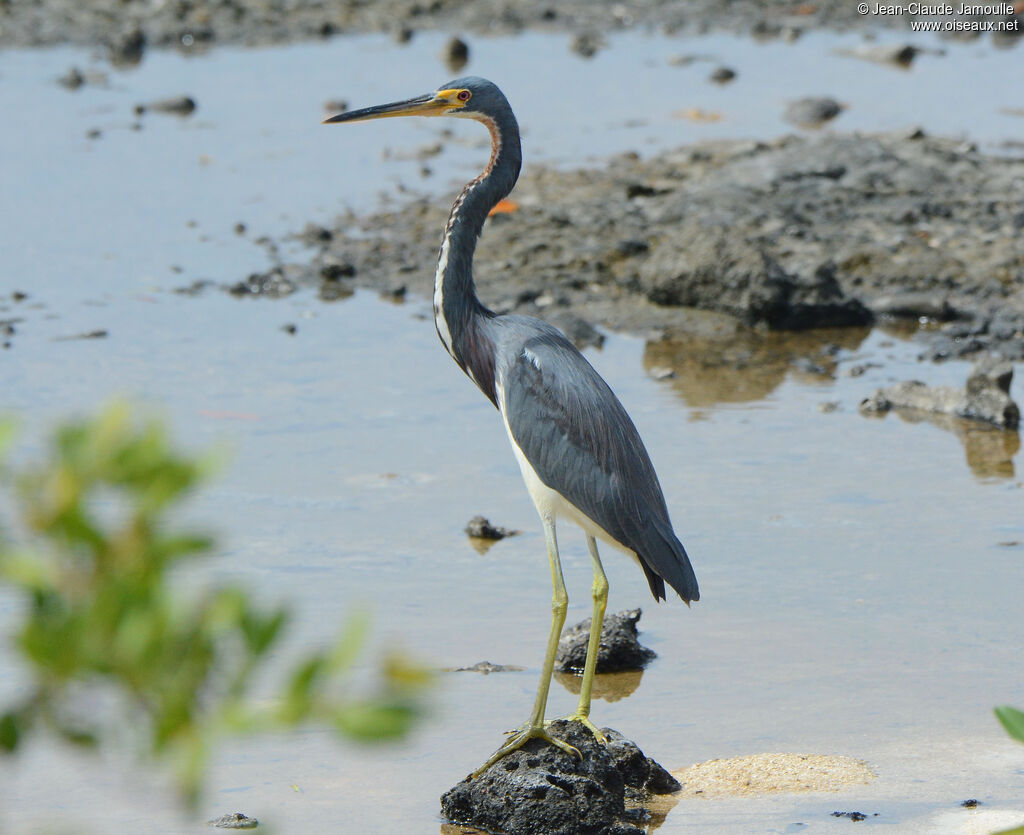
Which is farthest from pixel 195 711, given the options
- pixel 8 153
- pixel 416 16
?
pixel 416 16

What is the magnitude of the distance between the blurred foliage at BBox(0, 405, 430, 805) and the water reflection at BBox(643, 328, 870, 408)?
7615 millimetres

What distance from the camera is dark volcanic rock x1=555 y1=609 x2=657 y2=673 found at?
6102 mm

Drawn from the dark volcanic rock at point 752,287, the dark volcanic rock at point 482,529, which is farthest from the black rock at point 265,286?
the dark volcanic rock at point 482,529

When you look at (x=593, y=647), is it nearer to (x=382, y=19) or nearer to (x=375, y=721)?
(x=375, y=721)

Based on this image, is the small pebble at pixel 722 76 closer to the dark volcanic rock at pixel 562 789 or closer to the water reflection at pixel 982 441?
the water reflection at pixel 982 441

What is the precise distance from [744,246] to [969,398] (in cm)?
212

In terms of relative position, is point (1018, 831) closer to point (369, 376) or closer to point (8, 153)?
point (369, 376)

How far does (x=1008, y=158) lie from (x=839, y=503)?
619cm

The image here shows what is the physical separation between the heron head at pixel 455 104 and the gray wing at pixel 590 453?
1.19 meters

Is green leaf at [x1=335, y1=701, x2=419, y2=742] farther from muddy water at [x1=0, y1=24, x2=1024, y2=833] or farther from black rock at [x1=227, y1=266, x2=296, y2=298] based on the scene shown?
black rock at [x1=227, y1=266, x2=296, y2=298]

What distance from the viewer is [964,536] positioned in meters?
7.35

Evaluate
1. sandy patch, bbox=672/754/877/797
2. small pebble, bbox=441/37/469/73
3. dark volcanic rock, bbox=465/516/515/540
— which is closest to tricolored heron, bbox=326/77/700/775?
sandy patch, bbox=672/754/877/797

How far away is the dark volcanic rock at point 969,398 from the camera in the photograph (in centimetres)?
856

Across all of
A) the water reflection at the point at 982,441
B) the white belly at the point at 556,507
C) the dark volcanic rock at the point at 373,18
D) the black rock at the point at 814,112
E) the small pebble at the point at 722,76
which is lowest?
the white belly at the point at 556,507
